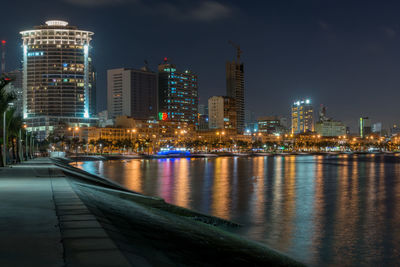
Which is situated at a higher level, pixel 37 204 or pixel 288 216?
pixel 37 204

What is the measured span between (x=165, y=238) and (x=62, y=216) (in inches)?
168

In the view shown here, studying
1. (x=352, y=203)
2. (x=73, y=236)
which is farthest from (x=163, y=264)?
(x=352, y=203)

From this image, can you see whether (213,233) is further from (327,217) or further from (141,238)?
(327,217)

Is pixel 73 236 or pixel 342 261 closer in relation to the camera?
pixel 73 236

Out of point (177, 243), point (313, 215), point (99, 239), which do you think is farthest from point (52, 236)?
point (313, 215)

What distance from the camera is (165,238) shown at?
16.6m

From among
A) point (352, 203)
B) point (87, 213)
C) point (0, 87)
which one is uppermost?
point (0, 87)

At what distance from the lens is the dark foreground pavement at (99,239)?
9266 millimetres

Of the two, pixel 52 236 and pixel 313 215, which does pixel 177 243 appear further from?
pixel 313 215

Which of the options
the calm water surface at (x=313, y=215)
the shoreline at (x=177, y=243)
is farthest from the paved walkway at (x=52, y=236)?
the calm water surface at (x=313, y=215)

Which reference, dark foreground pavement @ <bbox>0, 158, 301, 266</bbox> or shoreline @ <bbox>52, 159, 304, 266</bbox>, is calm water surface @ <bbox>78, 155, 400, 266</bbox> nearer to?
shoreline @ <bbox>52, 159, 304, 266</bbox>

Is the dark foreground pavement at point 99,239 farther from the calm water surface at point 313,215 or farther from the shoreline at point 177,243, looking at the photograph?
the calm water surface at point 313,215

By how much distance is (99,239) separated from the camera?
35.1 ft

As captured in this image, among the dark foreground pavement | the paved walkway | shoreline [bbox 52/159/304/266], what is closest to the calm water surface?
shoreline [bbox 52/159/304/266]
